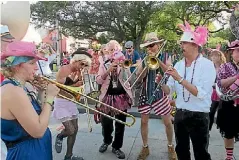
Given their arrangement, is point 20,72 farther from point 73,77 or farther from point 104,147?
point 104,147

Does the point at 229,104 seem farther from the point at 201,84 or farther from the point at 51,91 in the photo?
the point at 51,91

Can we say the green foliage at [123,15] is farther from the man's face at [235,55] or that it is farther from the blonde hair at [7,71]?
the blonde hair at [7,71]

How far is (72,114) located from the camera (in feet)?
12.0

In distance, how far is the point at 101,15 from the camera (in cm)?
2192

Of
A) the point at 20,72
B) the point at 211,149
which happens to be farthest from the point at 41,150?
the point at 211,149

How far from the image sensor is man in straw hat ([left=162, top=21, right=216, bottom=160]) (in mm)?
2795

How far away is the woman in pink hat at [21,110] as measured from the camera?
1.85 meters

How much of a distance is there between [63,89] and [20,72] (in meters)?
0.62

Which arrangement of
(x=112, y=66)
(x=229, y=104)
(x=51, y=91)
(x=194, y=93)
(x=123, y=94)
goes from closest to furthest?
(x=51, y=91) → (x=194, y=93) → (x=229, y=104) → (x=112, y=66) → (x=123, y=94)

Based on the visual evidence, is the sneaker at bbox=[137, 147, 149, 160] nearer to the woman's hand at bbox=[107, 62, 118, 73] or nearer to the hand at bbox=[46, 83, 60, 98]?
the woman's hand at bbox=[107, 62, 118, 73]

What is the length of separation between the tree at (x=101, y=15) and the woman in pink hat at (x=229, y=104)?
56.5 ft

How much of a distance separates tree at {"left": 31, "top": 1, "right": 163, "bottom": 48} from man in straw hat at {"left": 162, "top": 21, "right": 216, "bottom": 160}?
57.9ft

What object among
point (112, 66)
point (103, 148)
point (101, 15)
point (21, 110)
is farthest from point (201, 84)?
point (101, 15)

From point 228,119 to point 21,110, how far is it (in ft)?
8.60
